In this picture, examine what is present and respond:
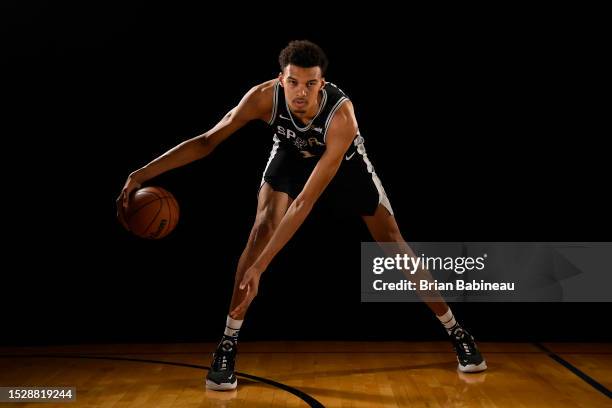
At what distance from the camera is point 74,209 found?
4980 mm

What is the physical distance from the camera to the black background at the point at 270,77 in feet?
16.3

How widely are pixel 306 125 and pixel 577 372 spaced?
1.74m

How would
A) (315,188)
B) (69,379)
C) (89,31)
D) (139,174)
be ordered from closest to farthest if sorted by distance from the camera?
(315,188), (139,174), (69,379), (89,31)

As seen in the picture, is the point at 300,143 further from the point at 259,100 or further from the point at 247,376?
the point at 247,376

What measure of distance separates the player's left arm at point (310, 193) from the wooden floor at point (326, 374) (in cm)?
46

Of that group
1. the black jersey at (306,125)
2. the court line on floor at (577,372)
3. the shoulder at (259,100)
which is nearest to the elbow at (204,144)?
the shoulder at (259,100)

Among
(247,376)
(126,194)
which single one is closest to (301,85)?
(126,194)

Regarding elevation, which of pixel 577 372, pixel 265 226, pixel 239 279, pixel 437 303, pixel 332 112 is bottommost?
pixel 577 372

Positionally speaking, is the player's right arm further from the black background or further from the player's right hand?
the black background

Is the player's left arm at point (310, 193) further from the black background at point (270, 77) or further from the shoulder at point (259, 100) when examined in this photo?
the black background at point (270, 77)

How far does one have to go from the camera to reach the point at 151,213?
3.43m

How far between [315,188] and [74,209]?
240cm

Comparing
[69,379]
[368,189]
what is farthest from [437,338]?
[69,379]

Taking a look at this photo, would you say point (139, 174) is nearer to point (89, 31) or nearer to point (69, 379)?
point (69, 379)
